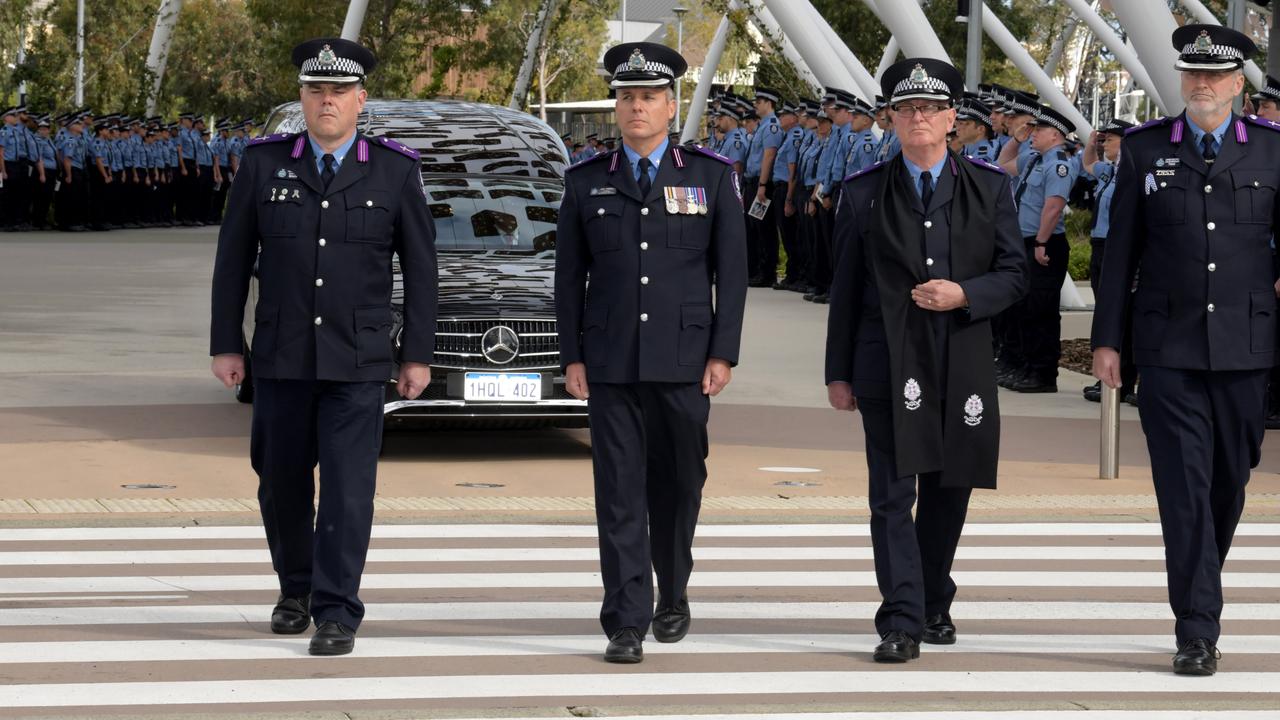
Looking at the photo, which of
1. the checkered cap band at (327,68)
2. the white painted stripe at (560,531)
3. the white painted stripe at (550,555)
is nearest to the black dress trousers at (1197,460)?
the white painted stripe at (550,555)

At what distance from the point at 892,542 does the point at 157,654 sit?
2.43m

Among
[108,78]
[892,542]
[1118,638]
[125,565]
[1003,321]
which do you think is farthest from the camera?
[108,78]

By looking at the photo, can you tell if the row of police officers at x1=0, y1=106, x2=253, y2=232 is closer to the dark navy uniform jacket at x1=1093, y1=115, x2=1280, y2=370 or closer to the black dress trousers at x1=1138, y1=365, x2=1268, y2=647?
the dark navy uniform jacket at x1=1093, y1=115, x2=1280, y2=370

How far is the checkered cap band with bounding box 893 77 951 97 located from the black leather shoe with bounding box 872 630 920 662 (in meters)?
1.75

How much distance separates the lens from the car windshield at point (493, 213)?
535 inches

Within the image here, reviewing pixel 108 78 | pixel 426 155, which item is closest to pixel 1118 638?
pixel 426 155

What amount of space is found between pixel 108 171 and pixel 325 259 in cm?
3706

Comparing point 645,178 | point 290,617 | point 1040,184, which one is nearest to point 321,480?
point 290,617

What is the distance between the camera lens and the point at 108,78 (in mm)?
62812

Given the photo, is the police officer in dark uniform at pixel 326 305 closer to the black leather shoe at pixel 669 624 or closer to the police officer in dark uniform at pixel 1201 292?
the black leather shoe at pixel 669 624

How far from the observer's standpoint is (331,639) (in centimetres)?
752

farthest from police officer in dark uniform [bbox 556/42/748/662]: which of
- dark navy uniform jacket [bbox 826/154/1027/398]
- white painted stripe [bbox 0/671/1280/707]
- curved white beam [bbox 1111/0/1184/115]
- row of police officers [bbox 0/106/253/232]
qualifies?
row of police officers [bbox 0/106/253/232]

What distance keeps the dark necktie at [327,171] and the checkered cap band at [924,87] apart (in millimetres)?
1915

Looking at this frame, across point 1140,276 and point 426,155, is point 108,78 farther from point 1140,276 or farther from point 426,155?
point 1140,276
